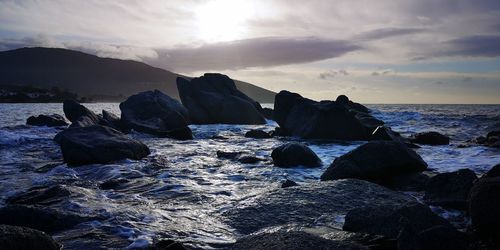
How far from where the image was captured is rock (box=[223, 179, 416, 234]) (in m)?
8.30

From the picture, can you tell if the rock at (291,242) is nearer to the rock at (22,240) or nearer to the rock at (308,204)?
the rock at (308,204)

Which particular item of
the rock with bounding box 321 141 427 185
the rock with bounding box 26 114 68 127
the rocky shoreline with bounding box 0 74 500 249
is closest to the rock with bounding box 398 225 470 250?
the rocky shoreline with bounding box 0 74 500 249

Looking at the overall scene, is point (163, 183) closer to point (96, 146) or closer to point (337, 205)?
point (96, 146)

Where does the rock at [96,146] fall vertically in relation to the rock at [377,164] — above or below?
below

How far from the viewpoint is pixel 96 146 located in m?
16.3

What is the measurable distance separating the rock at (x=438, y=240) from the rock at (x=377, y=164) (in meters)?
6.97

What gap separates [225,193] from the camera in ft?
36.9

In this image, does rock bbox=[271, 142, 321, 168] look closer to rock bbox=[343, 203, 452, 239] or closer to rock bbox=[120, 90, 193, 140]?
rock bbox=[343, 203, 452, 239]

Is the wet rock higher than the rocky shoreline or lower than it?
lower

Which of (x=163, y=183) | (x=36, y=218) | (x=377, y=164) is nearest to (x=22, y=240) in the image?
(x=36, y=218)

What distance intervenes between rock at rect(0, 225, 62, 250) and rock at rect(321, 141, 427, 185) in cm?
886

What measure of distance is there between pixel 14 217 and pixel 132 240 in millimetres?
2588

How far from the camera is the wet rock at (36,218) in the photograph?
24.8 ft

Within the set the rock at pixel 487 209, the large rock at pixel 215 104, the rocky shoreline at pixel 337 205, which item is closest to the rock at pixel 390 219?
the rocky shoreline at pixel 337 205
